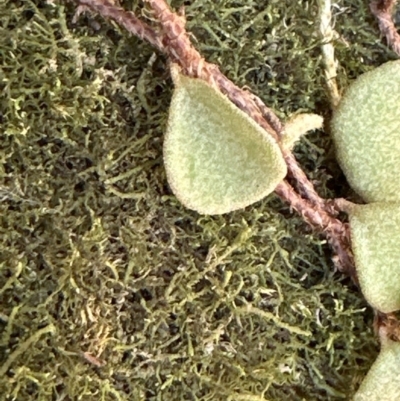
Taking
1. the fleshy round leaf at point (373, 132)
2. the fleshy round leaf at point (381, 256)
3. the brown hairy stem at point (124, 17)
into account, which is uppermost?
the brown hairy stem at point (124, 17)

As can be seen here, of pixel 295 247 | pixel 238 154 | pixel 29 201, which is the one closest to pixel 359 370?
pixel 295 247

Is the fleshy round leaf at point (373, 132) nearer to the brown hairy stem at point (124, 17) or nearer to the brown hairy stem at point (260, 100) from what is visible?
the brown hairy stem at point (260, 100)

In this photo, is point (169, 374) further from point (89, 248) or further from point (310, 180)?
point (310, 180)

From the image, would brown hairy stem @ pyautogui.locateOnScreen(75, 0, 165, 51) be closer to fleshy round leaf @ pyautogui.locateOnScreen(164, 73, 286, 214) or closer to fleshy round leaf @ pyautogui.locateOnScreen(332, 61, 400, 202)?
fleshy round leaf @ pyautogui.locateOnScreen(164, 73, 286, 214)

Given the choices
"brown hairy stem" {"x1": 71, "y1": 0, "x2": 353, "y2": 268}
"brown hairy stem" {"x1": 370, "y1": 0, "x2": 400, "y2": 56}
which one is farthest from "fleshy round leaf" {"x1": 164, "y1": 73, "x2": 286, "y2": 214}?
"brown hairy stem" {"x1": 370, "y1": 0, "x2": 400, "y2": 56}

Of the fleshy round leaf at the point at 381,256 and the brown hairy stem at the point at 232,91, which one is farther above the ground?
the brown hairy stem at the point at 232,91

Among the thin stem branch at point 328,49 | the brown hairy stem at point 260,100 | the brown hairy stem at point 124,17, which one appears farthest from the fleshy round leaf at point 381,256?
the brown hairy stem at point 124,17
